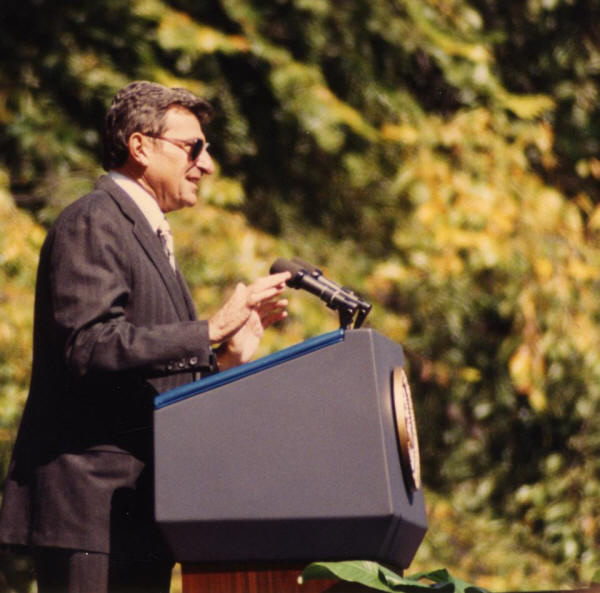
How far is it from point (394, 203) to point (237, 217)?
0.88 metres

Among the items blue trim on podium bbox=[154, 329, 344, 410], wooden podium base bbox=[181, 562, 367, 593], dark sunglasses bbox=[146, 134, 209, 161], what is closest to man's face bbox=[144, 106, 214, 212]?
dark sunglasses bbox=[146, 134, 209, 161]

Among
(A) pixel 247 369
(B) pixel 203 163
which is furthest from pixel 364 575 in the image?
(B) pixel 203 163

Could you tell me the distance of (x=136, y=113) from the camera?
2.33 meters

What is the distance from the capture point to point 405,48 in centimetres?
527

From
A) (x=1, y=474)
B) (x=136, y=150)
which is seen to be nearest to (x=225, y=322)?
(x=136, y=150)

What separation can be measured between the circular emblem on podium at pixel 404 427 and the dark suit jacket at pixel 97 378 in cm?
32

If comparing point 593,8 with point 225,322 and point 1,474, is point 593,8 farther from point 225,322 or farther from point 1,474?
point 225,322

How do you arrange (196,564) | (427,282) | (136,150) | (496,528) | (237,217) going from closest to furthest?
(196,564) → (136,150) → (237,217) → (427,282) → (496,528)

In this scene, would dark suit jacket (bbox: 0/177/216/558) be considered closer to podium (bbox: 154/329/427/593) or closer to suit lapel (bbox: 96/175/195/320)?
suit lapel (bbox: 96/175/195/320)

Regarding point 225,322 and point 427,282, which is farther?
point 427,282

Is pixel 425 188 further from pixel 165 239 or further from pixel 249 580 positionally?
pixel 249 580

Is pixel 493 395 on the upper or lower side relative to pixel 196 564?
lower

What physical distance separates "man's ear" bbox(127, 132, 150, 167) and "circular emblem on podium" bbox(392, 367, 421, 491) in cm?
63

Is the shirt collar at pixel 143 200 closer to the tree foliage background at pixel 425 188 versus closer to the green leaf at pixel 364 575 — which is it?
the green leaf at pixel 364 575
